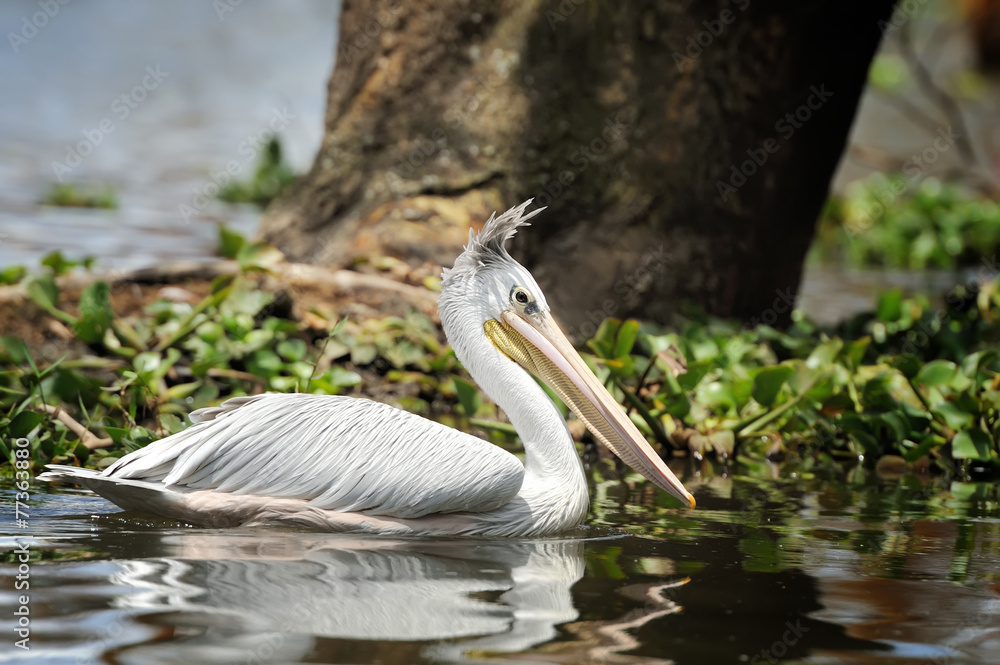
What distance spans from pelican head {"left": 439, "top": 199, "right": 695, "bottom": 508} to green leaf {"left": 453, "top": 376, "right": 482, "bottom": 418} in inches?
49.1

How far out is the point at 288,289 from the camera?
6871mm

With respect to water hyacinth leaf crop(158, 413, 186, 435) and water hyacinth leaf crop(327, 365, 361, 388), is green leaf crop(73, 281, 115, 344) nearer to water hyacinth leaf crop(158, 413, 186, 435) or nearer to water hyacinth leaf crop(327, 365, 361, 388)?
water hyacinth leaf crop(327, 365, 361, 388)

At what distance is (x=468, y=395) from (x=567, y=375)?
4.74ft

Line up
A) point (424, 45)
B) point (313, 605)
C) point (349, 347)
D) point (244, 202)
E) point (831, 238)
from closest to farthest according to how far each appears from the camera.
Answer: point (313, 605) → point (349, 347) → point (424, 45) → point (244, 202) → point (831, 238)

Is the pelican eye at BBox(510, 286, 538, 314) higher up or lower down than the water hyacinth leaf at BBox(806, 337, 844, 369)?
higher up

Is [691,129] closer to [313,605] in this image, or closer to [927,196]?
[313,605]

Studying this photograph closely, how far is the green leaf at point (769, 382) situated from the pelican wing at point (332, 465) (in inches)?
80.1

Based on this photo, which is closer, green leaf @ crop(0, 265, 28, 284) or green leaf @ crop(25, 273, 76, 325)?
green leaf @ crop(25, 273, 76, 325)

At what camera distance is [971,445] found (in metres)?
5.23

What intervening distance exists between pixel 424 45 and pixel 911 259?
10870mm

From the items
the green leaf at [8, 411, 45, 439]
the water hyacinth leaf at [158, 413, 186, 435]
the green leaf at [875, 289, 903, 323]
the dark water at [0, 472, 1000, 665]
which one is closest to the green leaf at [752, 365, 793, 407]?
the dark water at [0, 472, 1000, 665]

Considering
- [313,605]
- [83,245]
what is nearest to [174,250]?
[83,245]

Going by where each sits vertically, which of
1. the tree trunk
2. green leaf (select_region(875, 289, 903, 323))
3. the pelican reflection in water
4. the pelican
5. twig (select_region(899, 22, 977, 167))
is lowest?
the pelican reflection in water

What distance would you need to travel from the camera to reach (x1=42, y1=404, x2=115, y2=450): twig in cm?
472
